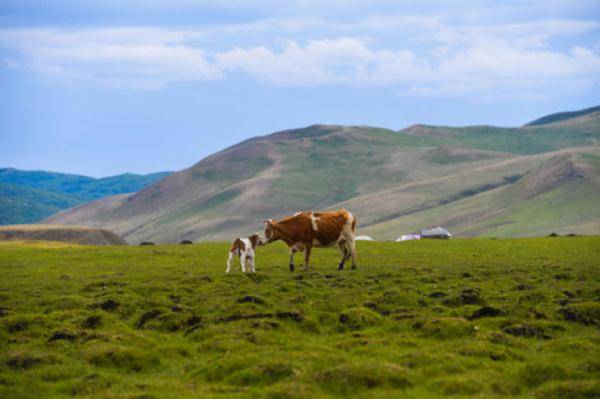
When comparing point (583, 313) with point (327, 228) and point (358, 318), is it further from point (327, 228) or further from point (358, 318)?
point (327, 228)

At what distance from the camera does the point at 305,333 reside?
22.8 meters

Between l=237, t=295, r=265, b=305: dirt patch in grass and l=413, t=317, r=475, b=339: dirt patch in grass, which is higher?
l=237, t=295, r=265, b=305: dirt patch in grass

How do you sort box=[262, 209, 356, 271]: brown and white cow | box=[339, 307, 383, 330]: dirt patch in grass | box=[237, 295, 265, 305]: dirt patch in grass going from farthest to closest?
1. box=[262, 209, 356, 271]: brown and white cow
2. box=[237, 295, 265, 305]: dirt patch in grass
3. box=[339, 307, 383, 330]: dirt patch in grass

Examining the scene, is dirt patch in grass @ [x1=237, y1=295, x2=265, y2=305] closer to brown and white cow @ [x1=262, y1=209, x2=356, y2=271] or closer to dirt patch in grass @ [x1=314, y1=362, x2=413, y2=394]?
dirt patch in grass @ [x1=314, y1=362, x2=413, y2=394]

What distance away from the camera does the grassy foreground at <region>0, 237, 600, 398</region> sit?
54.4ft

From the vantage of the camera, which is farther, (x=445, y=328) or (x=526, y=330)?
(x=445, y=328)

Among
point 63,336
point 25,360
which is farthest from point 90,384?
point 63,336

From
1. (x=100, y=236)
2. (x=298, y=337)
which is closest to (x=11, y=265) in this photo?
(x=298, y=337)

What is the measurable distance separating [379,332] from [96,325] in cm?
860

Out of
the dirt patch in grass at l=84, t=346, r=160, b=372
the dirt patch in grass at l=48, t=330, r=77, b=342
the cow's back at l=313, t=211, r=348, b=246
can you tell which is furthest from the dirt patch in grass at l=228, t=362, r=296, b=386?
A: the cow's back at l=313, t=211, r=348, b=246

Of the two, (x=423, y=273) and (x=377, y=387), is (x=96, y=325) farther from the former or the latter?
(x=423, y=273)

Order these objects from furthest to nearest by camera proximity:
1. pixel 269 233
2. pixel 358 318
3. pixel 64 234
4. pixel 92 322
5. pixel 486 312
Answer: pixel 64 234 < pixel 269 233 < pixel 486 312 < pixel 92 322 < pixel 358 318

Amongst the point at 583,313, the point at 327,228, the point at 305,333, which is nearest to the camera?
the point at 305,333

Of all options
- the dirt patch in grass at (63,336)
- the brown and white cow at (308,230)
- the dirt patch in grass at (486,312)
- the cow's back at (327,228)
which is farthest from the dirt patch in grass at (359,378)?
the cow's back at (327,228)
